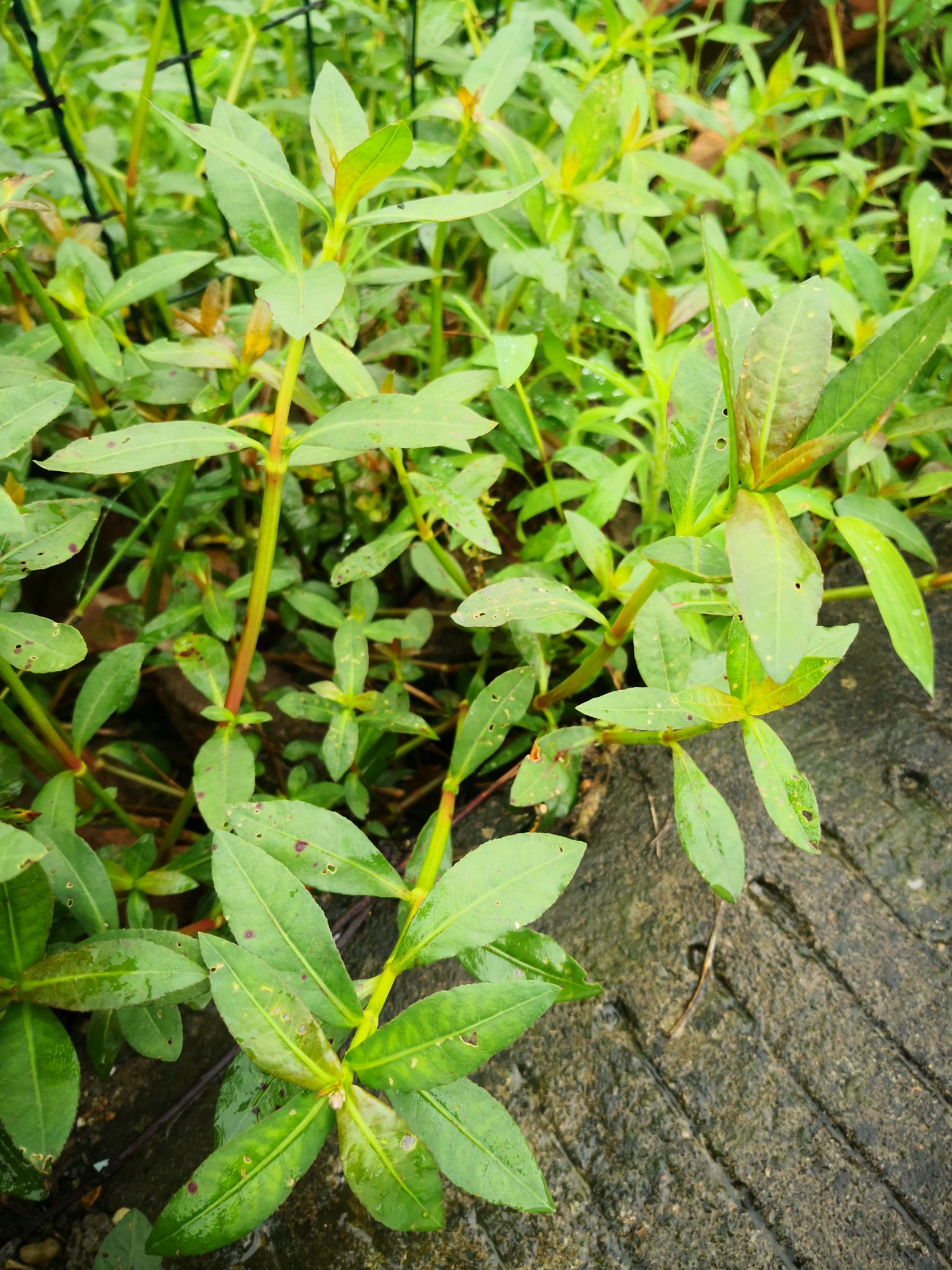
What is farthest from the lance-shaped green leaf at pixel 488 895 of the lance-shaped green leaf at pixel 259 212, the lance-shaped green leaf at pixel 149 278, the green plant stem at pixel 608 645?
the lance-shaped green leaf at pixel 149 278

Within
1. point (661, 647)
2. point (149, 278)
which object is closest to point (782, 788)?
point (661, 647)

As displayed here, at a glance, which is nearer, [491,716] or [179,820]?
[491,716]

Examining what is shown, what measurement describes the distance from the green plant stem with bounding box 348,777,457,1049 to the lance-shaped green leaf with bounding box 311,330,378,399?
69cm

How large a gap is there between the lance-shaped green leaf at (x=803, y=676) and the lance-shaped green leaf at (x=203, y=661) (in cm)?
88

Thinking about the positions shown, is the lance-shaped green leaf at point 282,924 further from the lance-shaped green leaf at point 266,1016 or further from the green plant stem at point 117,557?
the green plant stem at point 117,557

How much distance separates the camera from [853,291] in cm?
219

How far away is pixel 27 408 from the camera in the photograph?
1.04 metres

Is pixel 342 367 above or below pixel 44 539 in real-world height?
above

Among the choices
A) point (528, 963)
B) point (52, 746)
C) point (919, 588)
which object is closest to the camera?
point (528, 963)

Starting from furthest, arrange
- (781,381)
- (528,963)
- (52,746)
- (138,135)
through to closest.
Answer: (138,135) < (52,746) < (528,963) < (781,381)

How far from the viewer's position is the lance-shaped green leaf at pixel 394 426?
109cm

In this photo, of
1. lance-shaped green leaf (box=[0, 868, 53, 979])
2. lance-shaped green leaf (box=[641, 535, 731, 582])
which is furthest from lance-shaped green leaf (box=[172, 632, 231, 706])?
lance-shaped green leaf (box=[641, 535, 731, 582])

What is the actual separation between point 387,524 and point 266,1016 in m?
1.20

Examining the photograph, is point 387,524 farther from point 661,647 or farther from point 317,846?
point 317,846
